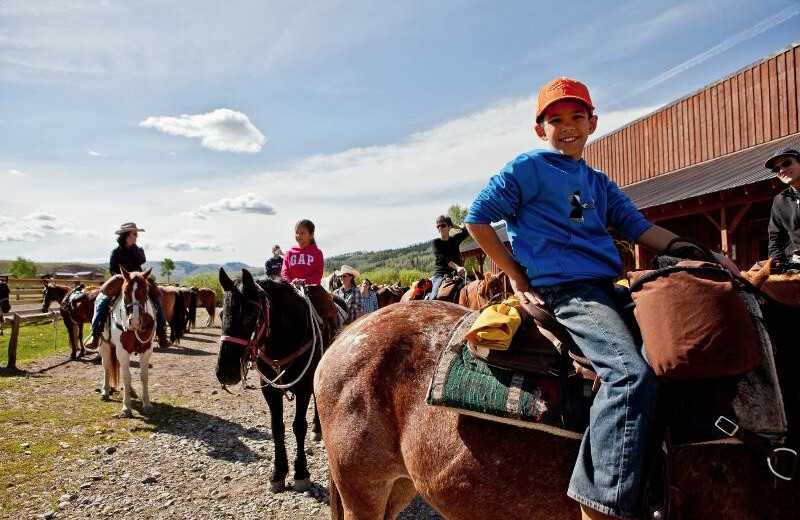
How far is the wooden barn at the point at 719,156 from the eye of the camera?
9.83 meters

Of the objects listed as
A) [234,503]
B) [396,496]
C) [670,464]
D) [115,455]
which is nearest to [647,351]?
[670,464]

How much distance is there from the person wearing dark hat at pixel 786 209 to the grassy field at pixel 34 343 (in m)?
15.8

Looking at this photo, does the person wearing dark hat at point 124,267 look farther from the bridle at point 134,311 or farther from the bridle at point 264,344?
the bridle at point 264,344

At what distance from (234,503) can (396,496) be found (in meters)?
2.67

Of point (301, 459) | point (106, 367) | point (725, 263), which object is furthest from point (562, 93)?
point (106, 367)

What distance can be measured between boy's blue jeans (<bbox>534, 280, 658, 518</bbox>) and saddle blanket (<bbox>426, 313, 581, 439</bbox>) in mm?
170

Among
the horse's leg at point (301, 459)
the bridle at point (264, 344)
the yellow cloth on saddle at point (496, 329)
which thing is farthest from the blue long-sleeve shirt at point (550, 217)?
the horse's leg at point (301, 459)

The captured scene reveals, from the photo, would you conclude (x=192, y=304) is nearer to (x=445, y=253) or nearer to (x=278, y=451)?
(x=445, y=253)

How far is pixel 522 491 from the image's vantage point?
1977 millimetres

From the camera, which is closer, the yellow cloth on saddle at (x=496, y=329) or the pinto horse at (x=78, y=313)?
the yellow cloth on saddle at (x=496, y=329)

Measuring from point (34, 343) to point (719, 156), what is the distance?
25729 millimetres

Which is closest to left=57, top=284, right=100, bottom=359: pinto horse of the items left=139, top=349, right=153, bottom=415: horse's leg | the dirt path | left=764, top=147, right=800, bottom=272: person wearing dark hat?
the dirt path

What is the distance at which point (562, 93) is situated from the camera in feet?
7.11

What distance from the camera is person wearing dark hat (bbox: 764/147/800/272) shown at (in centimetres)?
396
